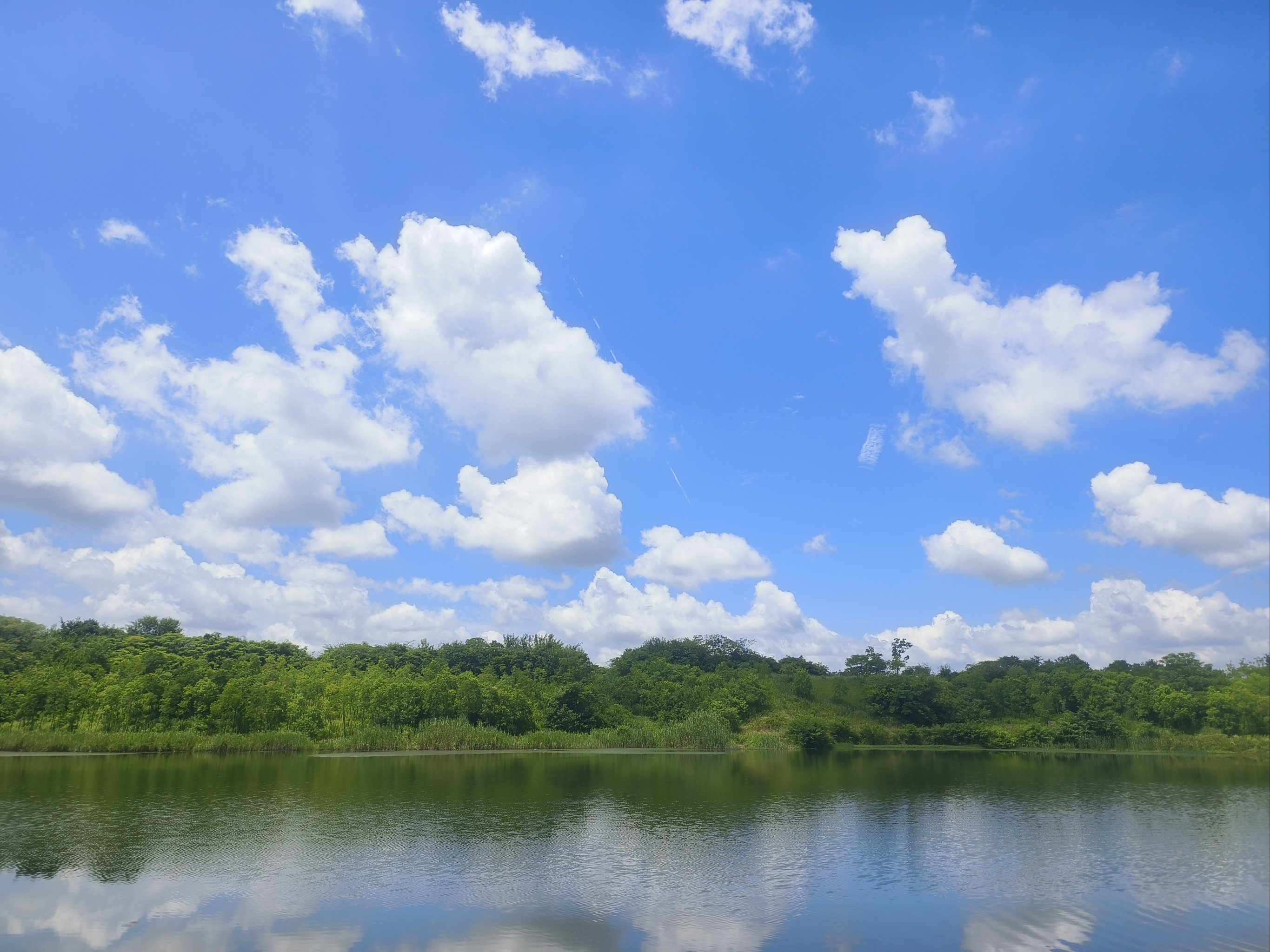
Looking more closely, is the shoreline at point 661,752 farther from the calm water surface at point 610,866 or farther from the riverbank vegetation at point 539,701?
the calm water surface at point 610,866

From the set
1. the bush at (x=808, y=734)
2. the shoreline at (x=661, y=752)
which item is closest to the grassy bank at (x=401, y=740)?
the shoreline at (x=661, y=752)

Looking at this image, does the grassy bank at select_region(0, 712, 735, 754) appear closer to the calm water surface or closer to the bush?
the bush

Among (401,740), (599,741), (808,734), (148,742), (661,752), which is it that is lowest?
(661,752)

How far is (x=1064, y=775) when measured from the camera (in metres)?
47.4

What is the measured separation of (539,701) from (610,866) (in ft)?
187

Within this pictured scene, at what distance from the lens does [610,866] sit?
20375 mm

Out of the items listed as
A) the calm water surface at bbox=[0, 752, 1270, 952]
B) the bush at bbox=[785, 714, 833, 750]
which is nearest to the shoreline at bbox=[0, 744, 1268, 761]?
the bush at bbox=[785, 714, 833, 750]

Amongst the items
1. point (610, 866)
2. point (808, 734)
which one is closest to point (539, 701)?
point (808, 734)

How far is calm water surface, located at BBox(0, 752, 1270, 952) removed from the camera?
48.9 ft

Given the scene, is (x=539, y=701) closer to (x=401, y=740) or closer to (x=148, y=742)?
(x=401, y=740)

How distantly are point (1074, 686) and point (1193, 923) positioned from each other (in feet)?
272

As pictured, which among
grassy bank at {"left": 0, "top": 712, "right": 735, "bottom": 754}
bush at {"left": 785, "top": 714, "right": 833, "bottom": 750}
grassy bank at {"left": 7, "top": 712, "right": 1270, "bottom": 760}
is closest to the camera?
grassy bank at {"left": 0, "top": 712, "right": 735, "bottom": 754}

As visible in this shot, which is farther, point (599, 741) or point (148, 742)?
point (599, 741)

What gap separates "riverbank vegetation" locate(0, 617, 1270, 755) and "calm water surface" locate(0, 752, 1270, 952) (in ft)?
58.4
